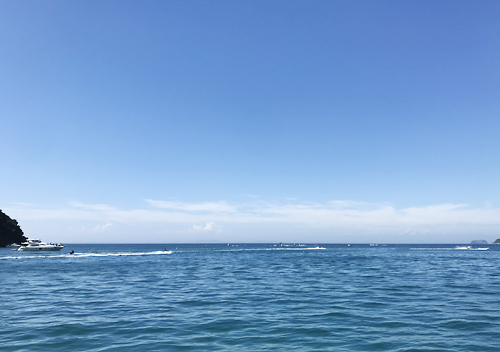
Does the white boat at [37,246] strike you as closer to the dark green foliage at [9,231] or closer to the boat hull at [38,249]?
the boat hull at [38,249]

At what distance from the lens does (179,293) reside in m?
31.5

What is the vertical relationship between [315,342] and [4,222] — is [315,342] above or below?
below

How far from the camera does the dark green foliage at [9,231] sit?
602ft

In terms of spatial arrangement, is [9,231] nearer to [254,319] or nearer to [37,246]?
[37,246]

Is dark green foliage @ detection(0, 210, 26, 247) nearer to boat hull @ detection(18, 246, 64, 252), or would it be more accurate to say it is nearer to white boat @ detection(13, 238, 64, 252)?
white boat @ detection(13, 238, 64, 252)

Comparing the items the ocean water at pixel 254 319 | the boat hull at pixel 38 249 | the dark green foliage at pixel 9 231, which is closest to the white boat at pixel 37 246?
the boat hull at pixel 38 249

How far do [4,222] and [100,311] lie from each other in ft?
672

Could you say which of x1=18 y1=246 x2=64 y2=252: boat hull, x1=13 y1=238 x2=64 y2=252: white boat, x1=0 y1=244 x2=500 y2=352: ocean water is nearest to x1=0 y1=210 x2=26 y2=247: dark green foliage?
x1=13 y1=238 x2=64 y2=252: white boat

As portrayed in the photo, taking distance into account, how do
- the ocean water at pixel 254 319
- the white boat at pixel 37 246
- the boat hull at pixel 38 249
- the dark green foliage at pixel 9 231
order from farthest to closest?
the dark green foliage at pixel 9 231, the white boat at pixel 37 246, the boat hull at pixel 38 249, the ocean water at pixel 254 319

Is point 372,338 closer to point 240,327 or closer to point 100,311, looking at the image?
point 240,327

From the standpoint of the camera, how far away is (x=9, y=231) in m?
186

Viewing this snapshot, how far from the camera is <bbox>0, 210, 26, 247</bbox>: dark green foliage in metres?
183

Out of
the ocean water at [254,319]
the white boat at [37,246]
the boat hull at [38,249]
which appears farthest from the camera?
the white boat at [37,246]

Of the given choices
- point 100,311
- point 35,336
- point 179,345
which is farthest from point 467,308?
point 35,336
